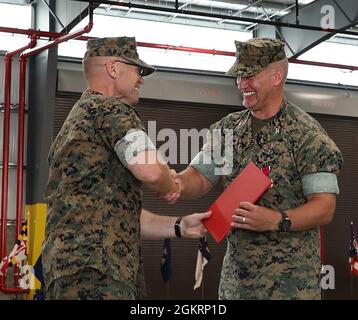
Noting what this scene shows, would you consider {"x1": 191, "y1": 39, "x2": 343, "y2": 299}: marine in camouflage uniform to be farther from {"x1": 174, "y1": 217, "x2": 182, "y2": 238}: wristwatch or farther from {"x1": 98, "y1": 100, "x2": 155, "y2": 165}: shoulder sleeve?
{"x1": 98, "y1": 100, "x2": 155, "y2": 165}: shoulder sleeve

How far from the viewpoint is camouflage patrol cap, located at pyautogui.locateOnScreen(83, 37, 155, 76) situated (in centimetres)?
349

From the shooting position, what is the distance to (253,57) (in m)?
3.76

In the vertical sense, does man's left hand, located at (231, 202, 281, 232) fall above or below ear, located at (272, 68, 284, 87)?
below

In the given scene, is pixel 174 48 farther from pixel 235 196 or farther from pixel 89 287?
pixel 89 287

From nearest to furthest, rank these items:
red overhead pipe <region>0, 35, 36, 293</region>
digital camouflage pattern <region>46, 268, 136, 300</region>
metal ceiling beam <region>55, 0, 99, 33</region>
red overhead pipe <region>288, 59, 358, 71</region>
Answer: digital camouflage pattern <region>46, 268, 136, 300</region>, metal ceiling beam <region>55, 0, 99, 33</region>, red overhead pipe <region>0, 35, 36, 293</region>, red overhead pipe <region>288, 59, 358, 71</region>

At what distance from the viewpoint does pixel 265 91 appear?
12.4ft

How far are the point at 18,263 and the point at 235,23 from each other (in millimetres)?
5178

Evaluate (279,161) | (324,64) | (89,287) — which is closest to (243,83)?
(279,161)

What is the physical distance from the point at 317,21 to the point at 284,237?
8585 millimetres

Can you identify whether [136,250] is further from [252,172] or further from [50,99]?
[50,99]

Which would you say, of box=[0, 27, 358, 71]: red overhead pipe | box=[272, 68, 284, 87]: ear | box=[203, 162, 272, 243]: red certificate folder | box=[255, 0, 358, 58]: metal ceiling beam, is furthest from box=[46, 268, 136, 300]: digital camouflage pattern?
box=[255, 0, 358, 58]: metal ceiling beam

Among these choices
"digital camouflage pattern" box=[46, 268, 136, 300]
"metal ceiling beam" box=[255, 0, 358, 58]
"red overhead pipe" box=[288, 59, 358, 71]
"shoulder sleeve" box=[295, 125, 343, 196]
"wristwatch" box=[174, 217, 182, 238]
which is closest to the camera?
"digital camouflage pattern" box=[46, 268, 136, 300]

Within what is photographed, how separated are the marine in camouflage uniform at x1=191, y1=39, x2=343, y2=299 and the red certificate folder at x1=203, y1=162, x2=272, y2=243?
161 millimetres

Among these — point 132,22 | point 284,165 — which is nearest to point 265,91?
point 284,165
